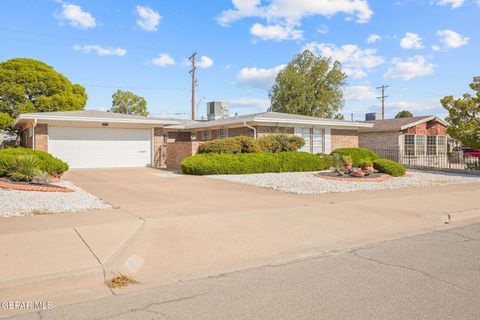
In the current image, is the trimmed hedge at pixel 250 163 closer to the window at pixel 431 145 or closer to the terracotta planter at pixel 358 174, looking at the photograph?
the terracotta planter at pixel 358 174

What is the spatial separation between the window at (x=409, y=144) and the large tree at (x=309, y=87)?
13620 mm

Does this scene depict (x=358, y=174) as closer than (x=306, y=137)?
Yes

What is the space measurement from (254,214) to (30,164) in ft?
25.1

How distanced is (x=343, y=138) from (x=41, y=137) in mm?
18172

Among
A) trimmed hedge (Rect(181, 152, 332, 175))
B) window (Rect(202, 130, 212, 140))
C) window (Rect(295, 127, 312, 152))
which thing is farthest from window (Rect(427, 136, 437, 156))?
window (Rect(202, 130, 212, 140))

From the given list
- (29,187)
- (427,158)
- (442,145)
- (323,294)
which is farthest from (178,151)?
(442,145)

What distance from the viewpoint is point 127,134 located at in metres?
22.9

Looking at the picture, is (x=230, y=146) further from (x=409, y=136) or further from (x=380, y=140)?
(x=409, y=136)

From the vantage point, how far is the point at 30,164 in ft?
39.5

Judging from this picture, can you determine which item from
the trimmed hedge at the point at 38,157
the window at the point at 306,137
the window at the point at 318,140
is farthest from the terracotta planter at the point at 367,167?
the trimmed hedge at the point at 38,157

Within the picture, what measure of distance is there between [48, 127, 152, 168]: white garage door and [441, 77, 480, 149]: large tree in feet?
56.7

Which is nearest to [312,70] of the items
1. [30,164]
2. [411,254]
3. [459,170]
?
[459,170]

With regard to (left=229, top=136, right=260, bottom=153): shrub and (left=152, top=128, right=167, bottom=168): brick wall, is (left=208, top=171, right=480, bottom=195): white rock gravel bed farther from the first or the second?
(left=152, top=128, right=167, bottom=168): brick wall

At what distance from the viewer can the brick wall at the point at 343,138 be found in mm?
25847
